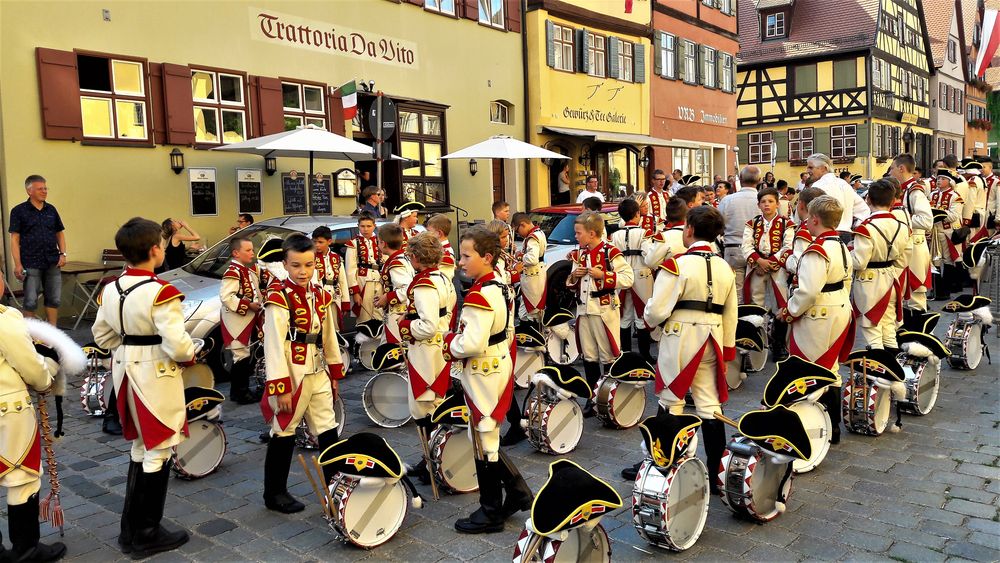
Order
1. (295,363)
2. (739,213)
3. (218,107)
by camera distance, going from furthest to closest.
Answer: (218,107) < (739,213) < (295,363)

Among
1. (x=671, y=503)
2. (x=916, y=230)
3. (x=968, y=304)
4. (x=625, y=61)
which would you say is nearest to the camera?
(x=671, y=503)

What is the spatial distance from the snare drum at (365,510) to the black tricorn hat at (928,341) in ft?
15.2

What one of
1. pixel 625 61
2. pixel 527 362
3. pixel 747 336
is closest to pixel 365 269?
pixel 527 362

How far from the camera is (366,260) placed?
871cm

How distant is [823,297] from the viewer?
580cm

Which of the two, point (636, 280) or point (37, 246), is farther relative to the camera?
point (37, 246)

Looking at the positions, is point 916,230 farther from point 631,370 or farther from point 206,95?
point 206,95

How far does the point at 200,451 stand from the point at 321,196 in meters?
9.78

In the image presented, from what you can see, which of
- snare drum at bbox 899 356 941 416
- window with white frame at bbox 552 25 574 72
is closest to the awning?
window with white frame at bbox 552 25 574 72

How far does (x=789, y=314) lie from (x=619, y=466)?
165cm

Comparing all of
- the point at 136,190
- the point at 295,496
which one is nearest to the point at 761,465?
the point at 295,496

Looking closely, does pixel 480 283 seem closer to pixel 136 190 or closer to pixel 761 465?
pixel 761 465

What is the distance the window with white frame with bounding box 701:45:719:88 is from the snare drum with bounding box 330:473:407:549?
2531 centimetres

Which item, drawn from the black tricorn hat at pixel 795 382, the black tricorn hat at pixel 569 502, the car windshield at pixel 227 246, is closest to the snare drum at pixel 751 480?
the black tricorn hat at pixel 795 382
